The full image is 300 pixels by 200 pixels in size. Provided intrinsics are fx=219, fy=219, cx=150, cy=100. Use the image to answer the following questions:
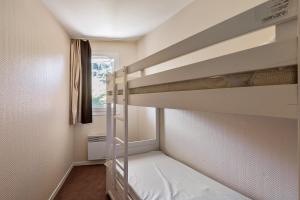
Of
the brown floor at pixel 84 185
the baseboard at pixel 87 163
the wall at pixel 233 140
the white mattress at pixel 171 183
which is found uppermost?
the wall at pixel 233 140

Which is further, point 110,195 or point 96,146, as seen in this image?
point 96,146

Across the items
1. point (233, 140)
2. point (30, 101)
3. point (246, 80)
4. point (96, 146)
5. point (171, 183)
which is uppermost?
point (246, 80)

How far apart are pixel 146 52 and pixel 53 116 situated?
6.45 feet

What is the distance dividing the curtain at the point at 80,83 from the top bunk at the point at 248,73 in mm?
3185

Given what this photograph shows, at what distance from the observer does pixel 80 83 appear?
4129mm

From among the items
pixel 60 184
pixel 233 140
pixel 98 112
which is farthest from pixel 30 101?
pixel 98 112

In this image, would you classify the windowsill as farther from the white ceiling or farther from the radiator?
the white ceiling

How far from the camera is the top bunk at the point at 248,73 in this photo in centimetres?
66

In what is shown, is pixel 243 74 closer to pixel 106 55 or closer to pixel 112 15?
pixel 112 15

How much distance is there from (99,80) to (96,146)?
1322mm

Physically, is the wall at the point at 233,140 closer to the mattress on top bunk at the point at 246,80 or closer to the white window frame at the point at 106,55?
the mattress on top bunk at the point at 246,80

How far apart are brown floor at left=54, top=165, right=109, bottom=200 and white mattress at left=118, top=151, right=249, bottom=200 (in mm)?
839

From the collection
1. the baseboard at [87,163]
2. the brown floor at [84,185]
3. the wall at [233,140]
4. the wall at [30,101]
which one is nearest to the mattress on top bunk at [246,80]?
the wall at [233,140]

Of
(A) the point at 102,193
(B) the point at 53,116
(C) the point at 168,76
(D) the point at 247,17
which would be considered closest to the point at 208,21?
(C) the point at 168,76
